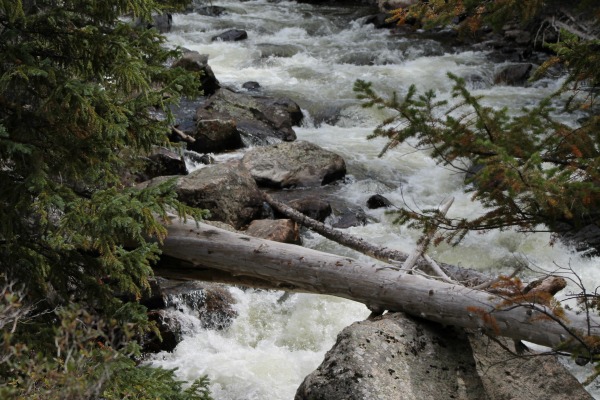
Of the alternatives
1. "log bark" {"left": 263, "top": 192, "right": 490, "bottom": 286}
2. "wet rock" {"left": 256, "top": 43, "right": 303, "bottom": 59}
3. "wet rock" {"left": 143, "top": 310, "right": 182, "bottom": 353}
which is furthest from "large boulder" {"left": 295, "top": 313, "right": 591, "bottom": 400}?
"wet rock" {"left": 256, "top": 43, "right": 303, "bottom": 59}

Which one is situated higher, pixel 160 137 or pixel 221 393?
pixel 160 137

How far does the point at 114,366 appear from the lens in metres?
4.24

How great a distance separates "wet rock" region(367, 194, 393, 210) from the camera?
12.0 metres

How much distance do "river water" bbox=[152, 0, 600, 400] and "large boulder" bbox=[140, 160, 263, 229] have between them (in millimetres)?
1053

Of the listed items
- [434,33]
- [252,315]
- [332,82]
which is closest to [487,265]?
[252,315]

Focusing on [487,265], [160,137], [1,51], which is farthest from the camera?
[487,265]

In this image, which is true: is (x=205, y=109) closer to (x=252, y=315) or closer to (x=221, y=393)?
(x=252, y=315)

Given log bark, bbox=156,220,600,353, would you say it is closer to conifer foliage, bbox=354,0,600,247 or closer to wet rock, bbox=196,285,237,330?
conifer foliage, bbox=354,0,600,247

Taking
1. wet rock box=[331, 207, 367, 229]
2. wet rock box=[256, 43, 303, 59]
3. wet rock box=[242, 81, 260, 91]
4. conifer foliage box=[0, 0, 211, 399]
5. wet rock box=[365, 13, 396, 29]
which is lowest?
wet rock box=[256, 43, 303, 59]

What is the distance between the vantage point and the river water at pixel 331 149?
7867 mm

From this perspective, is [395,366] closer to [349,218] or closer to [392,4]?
[349,218]

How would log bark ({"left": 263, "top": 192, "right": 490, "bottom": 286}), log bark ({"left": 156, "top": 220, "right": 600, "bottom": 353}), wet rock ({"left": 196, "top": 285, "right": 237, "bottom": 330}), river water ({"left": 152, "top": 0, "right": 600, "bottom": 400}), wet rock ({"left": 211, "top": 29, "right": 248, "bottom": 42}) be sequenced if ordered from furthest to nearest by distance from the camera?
wet rock ({"left": 211, "top": 29, "right": 248, "bottom": 42}) → wet rock ({"left": 196, "top": 285, "right": 237, "bottom": 330}) → river water ({"left": 152, "top": 0, "right": 600, "bottom": 400}) → log bark ({"left": 263, "top": 192, "right": 490, "bottom": 286}) → log bark ({"left": 156, "top": 220, "right": 600, "bottom": 353})

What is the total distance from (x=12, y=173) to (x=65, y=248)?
27.1 inches

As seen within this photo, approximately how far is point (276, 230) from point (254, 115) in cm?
617
